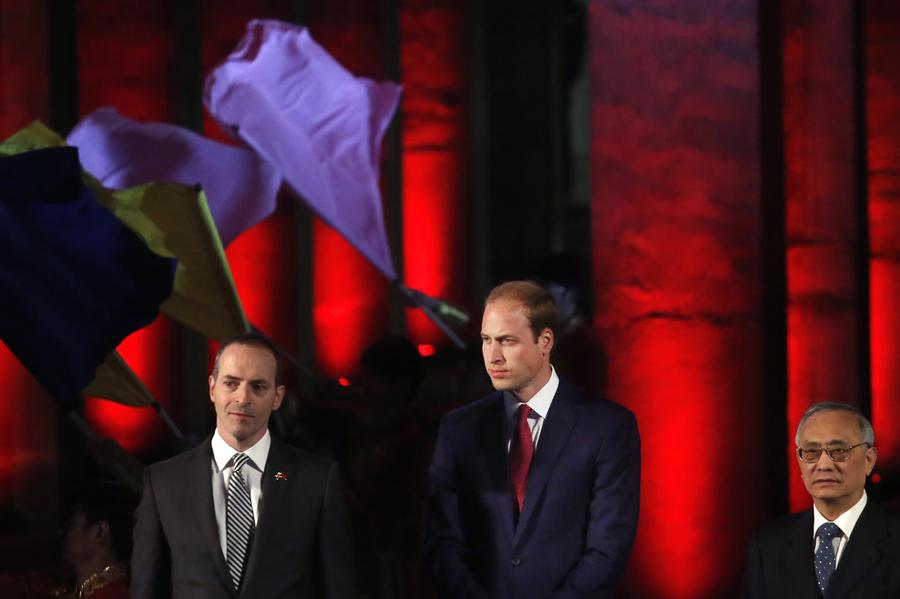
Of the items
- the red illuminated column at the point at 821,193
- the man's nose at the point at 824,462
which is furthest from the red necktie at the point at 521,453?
the red illuminated column at the point at 821,193

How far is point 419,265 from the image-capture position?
10602 millimetres

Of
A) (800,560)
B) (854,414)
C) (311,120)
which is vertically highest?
(311,120)

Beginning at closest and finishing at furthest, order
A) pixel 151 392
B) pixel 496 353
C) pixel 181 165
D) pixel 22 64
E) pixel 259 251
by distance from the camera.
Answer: pixel 496 353
pixel 181 165
pixel 22 64
pixel 151 392
pixel 259 251

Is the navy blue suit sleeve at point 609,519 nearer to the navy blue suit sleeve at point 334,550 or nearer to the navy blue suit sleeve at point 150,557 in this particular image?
the navy blue suit sleeve at point 334,550

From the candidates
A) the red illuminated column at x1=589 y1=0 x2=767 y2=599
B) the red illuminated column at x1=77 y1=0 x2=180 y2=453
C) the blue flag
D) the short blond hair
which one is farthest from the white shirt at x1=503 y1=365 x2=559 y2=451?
the red illuminated column at x1=77 y1=0 x2=180 y2=453

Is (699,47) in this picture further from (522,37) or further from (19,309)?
(522,37)

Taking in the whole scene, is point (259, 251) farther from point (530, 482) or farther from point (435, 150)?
point (530, 482)

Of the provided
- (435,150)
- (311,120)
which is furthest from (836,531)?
(435,150)

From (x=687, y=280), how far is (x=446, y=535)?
7.51 feet

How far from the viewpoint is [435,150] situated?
10.7m

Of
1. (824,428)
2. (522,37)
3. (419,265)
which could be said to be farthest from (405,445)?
(522,37)

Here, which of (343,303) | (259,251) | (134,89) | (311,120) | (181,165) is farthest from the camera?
(343,303)

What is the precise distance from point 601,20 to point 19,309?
2.43m

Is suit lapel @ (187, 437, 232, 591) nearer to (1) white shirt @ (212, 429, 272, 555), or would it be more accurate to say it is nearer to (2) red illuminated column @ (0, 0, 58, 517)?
(1) white shirt @ (212, 429, 272, 555)
